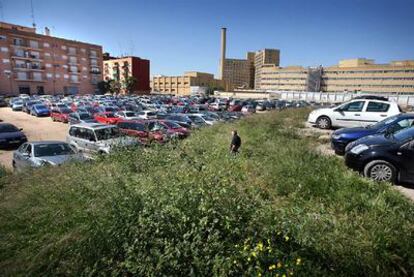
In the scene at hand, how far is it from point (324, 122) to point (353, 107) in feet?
5.42

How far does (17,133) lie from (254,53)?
176 meters

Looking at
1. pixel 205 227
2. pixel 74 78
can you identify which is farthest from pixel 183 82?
pixel 205 227

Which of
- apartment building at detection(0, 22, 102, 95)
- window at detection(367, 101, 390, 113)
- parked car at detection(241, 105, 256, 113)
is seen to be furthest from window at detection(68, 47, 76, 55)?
window at detection(367, 101, 390, 113)

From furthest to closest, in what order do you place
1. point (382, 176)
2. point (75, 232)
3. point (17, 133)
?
point (17, 133), point (382, 176), point (75, 232)

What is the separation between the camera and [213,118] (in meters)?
23.4

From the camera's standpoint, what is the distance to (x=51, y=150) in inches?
403

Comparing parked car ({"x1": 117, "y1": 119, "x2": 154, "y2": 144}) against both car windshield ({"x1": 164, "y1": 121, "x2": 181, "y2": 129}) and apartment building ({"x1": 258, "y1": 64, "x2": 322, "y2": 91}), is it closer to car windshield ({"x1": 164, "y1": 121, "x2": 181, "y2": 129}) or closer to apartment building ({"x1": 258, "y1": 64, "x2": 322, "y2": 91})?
car windshield ({"x1": 164, "y1": 121, "x2": 181, "y2": 129})

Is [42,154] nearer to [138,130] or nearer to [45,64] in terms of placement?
[138,130]

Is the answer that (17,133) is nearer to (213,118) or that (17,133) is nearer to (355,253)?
(213,118)

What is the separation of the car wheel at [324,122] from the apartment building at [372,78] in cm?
8843

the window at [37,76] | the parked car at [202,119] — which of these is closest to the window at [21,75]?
the window at [37,76]

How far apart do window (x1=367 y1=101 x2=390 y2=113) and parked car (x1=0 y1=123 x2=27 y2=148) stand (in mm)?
19556

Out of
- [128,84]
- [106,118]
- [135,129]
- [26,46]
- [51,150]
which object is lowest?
[51,150]

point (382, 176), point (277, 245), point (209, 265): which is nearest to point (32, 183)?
point (209, 265)
